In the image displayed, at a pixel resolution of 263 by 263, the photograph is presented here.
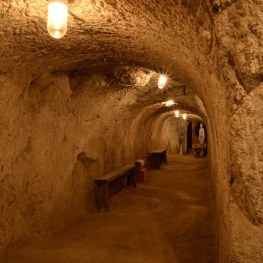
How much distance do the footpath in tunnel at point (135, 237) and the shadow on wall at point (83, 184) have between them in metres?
0.22

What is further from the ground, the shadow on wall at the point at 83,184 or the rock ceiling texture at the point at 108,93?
the rock ceiling texture at the point at 108,93

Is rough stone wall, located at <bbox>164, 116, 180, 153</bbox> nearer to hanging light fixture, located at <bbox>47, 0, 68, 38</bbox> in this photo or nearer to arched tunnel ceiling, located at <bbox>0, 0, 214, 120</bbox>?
arched tunnel ceiling, located at <bbox>0, 0, 214, 120</bbox>

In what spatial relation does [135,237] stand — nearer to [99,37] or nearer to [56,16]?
[99,37]

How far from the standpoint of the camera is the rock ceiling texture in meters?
1.34

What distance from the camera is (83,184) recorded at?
546 centimetres

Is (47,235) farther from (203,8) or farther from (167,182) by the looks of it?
(167,182)

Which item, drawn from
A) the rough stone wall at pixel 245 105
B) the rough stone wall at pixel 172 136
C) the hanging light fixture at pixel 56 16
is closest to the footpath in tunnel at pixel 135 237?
the rough stone wall at pixel 245 105

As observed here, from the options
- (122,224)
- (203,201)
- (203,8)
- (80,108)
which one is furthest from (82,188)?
(203,8)

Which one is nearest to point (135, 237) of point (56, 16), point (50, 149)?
point (50, 149)

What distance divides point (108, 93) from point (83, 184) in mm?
1841

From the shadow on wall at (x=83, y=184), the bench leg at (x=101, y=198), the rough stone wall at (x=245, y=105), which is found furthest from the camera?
the bench leg at (x=101, y=198)

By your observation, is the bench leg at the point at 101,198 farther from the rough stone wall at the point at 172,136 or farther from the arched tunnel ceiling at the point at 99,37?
the rough stone wall at the point at 172,136

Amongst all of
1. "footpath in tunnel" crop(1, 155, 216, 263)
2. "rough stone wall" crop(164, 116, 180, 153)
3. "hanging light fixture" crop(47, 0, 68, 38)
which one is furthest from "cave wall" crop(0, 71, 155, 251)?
"rough stone wall" crop(164, 116, 180, 153)

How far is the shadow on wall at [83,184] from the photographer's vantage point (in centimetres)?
516
